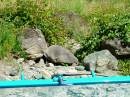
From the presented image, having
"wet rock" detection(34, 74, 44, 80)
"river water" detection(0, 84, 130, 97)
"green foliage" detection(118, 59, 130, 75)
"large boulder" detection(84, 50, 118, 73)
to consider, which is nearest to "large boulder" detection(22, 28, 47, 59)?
"large boulder" detection(84, 50, 118, 73)

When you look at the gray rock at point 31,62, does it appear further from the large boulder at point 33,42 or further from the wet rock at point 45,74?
the wet rock at point 45,74

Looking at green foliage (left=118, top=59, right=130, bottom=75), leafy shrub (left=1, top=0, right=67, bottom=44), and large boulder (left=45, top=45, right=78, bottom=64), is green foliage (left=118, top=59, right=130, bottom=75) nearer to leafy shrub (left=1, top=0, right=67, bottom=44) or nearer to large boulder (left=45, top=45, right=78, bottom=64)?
large boulder (left=45, top=45, right=78, bottom=64)

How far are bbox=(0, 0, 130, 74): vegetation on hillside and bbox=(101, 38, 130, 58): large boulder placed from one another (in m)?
0.13

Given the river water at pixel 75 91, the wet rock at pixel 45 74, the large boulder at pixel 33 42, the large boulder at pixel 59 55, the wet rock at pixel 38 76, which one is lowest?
→ the wet rock at pixel 38 76

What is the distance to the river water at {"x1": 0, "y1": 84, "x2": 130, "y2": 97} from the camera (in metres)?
4.08

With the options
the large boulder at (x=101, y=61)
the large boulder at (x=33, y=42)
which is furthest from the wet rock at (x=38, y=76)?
the large boulder at (x=33, y=42)

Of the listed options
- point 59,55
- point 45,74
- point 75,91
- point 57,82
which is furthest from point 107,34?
point 57,82

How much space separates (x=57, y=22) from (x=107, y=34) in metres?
1.62

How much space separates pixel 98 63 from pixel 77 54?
122 centimetres

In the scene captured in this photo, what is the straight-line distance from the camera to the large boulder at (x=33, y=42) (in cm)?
1037

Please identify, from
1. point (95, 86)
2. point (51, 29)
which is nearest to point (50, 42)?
point (51, 29)

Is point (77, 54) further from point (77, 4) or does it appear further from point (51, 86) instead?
point (51, 86)

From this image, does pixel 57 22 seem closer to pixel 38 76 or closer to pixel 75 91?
pixel 38 76

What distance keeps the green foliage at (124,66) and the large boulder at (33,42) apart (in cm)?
185
